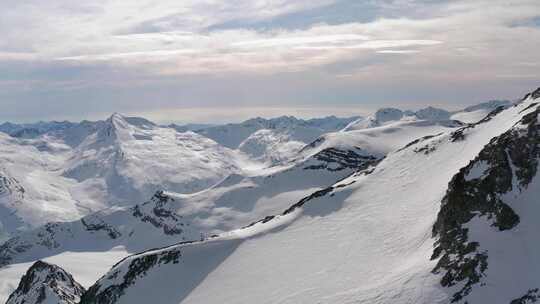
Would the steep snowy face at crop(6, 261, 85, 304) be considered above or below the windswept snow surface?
below

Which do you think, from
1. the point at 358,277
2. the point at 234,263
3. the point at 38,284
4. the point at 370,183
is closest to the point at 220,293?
the point at 234,263

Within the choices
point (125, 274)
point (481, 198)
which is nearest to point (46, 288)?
point (125, 274)

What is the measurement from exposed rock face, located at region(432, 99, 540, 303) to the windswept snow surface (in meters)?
2.45

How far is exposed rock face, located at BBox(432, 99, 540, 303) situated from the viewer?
191 feet

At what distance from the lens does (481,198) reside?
64500mm

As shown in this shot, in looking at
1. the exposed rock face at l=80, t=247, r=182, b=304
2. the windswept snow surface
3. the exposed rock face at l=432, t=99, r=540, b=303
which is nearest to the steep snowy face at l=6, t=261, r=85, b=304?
the exposed rock face at l=80, t=247, r=182, b=304

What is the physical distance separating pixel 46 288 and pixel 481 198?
11259cm

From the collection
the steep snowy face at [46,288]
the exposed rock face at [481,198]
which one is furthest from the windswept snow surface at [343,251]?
the steep snowy face at [46,288]

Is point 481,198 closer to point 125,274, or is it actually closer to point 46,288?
point 125,274

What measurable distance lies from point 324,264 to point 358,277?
980 centimetres

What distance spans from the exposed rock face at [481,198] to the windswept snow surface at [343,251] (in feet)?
8.04

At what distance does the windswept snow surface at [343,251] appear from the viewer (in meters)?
66.1

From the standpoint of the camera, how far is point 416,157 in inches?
4141

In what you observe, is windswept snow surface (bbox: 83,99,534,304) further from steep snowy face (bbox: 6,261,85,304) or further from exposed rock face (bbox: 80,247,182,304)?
steep snowy face (bbox: 6,261,85,304)
